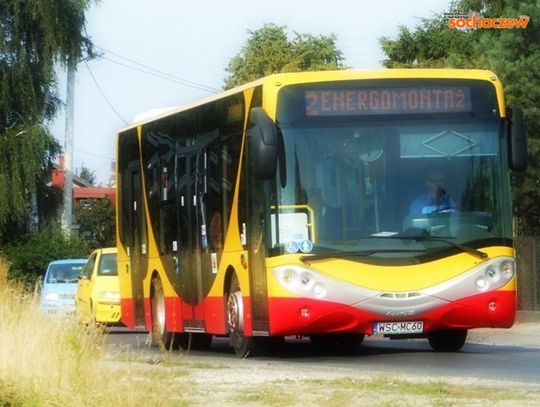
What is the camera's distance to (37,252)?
165ft

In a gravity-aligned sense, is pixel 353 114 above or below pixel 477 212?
above

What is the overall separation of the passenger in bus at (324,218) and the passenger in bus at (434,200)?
34.0 inches

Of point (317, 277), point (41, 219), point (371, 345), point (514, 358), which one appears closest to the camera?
point (317, 277)

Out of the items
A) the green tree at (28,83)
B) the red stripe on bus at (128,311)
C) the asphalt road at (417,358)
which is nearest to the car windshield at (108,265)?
the red stripe on bus at (128,311)

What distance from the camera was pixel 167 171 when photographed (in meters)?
22.3

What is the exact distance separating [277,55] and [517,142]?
6357cm

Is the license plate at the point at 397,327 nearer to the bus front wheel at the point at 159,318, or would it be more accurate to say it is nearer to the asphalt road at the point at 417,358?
the asphalt road at the point at 417,358

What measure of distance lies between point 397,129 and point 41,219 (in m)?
36.4

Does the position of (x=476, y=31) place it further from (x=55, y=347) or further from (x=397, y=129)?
(x=55, y=347)

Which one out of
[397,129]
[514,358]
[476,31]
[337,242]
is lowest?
[514,358]

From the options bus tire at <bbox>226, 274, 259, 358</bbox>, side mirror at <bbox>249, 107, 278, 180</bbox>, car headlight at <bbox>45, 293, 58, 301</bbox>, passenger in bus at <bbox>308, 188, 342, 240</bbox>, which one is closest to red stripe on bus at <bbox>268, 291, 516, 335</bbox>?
passenger in bus at <bbox>308, 188, 342, 240</bbox>

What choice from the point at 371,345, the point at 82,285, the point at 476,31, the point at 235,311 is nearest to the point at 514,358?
the point at 235,311

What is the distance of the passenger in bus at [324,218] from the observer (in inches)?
705

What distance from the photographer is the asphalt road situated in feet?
52.5
